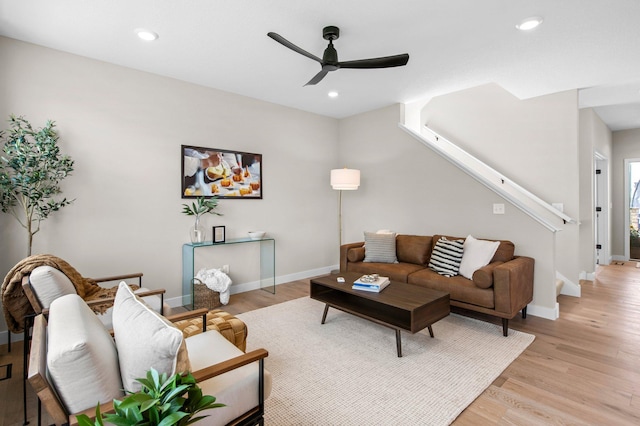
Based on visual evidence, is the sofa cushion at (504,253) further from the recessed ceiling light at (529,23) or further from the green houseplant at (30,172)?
the green houseplant at (30,172)

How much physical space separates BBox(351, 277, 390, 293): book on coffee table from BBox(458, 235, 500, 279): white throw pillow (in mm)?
952

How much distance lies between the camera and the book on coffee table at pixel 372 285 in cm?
294

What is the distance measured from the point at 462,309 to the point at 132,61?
4.55 m

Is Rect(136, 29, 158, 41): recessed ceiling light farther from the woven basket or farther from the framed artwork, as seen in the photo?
the woven basket

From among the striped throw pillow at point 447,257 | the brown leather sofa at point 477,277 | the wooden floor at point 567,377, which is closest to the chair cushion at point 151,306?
the wooden floor at point 567,377

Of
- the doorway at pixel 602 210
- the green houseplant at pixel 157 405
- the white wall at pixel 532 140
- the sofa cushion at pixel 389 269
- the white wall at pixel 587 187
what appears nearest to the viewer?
the green houseplant at pixel 157 405

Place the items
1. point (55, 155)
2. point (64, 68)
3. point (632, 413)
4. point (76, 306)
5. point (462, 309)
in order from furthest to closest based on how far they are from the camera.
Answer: point (462, 309), point (64, 68), point (55, 155), point (632, 413), point (76, 306)

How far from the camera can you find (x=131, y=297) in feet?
5.03

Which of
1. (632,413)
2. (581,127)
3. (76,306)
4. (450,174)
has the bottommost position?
(632,413)

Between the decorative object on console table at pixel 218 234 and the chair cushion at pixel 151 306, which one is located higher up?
the decorative object on console table at pixel 218 234

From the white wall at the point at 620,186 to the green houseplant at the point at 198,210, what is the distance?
25.9 ft

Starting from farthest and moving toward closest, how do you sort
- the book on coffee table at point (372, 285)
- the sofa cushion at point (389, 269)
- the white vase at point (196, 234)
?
the white vase at point (196, 234) < the sofa cushion at point (389, 269) < the book on coffee table at point (372, 285)

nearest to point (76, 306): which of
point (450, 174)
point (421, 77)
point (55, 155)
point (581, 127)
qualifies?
point (55, 155)

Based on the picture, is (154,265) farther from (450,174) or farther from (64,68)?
(450,174)
